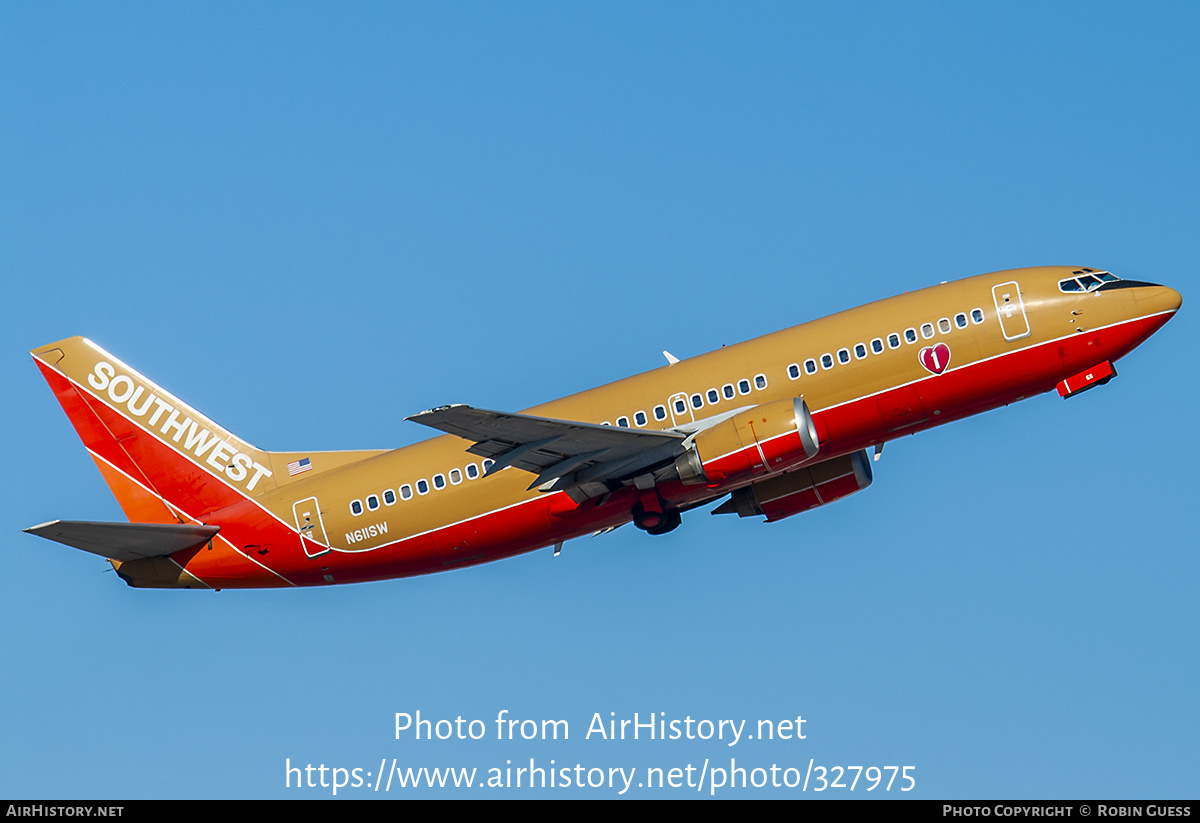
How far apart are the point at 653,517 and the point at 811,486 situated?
19.4ft

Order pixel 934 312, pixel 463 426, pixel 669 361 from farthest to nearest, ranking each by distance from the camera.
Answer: pixel 669 361
pixel 934 312
pixel 463 426

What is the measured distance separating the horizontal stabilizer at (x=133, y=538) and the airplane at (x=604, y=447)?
0.08 meters

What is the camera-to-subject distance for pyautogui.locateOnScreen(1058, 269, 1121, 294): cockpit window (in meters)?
41.5

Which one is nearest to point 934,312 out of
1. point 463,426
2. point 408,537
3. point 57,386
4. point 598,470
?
point 598,470

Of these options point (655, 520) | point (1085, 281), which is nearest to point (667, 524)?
point (655, 520)

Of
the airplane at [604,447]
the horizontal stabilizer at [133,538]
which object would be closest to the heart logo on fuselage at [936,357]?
the airplane at [604,447]

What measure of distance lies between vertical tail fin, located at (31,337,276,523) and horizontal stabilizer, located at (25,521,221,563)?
142 cm

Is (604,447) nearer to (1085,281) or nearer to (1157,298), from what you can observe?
(1085,281)

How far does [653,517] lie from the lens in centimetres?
4338

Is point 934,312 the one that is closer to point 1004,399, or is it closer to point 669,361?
point 1004,399

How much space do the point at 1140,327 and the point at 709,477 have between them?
44.4ft

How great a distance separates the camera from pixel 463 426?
127 feet

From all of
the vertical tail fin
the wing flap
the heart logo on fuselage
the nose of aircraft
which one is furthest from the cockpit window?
the vertical tail fin

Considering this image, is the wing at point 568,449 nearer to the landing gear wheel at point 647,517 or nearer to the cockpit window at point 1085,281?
the landing gear wheel at point 647,517
